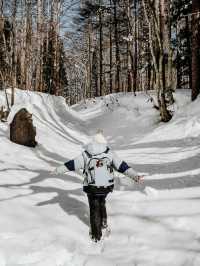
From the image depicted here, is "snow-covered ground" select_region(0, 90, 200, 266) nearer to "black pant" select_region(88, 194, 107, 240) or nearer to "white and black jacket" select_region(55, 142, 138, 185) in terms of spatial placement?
"black pant" select_region(88, 194, 107, 240)

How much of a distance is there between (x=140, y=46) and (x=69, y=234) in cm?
3788

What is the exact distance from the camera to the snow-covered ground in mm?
5695

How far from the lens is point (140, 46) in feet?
141

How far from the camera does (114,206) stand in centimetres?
814

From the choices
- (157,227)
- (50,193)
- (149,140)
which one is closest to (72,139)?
(149,140)

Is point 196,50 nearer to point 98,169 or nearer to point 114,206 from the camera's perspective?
point 114,206

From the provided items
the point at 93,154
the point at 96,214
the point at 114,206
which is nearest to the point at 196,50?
the point at 114,206

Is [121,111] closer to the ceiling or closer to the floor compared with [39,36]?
closer to the floor

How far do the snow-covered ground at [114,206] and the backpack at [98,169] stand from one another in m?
0.82

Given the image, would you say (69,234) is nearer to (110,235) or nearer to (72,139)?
(110,235)

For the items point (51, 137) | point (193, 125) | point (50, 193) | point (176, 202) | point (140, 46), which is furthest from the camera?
point (140, 46)

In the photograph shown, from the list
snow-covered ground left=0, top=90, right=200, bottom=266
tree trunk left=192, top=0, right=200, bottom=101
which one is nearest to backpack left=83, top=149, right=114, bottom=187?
snow-covered ground left=0, top=90, right=200, bottom=266

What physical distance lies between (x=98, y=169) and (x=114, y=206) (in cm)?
185

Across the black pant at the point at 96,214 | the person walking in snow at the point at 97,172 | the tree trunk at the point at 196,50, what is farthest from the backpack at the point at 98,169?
the tree trunk at the point at 196,50
